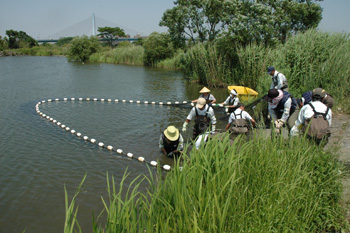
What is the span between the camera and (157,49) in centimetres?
3925

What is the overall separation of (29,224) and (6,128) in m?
7.00

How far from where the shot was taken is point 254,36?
1870 cm

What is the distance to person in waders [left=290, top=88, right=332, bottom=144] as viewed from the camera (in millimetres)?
5238

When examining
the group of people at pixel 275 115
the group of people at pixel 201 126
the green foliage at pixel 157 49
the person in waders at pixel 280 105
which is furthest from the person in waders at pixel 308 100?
the green foliage at pixel 157 49

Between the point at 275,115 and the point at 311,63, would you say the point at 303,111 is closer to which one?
the point at 275,115

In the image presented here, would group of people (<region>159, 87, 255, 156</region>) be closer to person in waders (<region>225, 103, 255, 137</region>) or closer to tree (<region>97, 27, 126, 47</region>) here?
person in waders (<region>225, 103, 255, 137</region>)

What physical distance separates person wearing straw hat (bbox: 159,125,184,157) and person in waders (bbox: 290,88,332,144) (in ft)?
9.40

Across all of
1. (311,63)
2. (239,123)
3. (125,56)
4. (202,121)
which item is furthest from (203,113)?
(125,56)

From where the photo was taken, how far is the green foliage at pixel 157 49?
3944 centimetres

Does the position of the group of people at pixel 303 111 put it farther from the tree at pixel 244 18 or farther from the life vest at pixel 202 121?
the tree at pixel 244 18

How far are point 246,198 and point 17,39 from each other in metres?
99.9

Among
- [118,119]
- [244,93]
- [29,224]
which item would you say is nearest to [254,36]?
[244,93]

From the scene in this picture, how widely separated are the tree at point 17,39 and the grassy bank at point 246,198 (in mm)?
93813

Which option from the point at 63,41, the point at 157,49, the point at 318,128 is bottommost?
the point at 318,128
